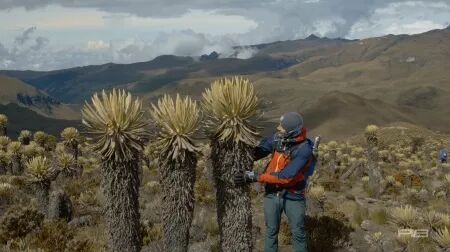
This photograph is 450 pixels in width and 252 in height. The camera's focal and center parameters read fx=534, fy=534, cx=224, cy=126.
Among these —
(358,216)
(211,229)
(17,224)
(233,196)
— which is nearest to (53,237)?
(17,224)

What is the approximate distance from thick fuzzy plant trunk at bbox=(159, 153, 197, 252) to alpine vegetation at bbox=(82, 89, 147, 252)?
1.80ft

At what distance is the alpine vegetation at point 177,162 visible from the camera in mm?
8797

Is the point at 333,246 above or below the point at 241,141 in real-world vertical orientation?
below

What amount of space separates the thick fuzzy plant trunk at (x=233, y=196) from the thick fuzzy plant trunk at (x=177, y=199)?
0.50m

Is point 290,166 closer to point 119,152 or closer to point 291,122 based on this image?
point 291,122

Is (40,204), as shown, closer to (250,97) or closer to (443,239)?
(250,97)

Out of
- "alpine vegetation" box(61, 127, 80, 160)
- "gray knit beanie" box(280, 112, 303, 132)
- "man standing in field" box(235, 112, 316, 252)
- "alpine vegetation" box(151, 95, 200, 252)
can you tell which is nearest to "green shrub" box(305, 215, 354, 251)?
"man standing in field" box(235, 112, 316, 252)

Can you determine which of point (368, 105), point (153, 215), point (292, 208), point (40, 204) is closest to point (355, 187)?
point (153, 215)

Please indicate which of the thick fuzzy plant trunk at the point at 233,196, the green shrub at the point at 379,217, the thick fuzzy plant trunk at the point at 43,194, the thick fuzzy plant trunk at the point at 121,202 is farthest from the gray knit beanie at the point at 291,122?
the thick fuzzy plant trunk at the point at 43,194

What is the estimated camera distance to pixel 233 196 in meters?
9.00

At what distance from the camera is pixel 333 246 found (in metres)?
11.4

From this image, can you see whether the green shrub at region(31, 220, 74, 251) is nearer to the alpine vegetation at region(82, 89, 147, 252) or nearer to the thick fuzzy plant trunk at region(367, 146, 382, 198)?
the alpine vegetation at region(82, 89, 147, 252)

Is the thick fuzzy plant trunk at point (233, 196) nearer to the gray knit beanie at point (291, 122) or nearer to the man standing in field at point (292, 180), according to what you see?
the man standing in field at point (292, 180)

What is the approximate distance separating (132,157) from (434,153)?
36.1 meters
